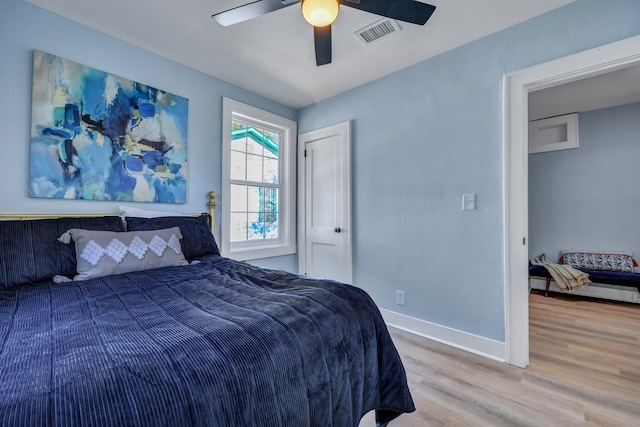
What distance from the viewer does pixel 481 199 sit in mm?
2227

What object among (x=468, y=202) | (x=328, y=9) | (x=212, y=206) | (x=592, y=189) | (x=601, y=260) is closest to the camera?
(x=328, y=9)

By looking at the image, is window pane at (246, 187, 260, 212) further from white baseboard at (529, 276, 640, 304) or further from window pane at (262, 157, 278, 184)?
white baseboard at (529, 276, 640, 304)

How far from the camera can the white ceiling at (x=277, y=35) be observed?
1.88 meters

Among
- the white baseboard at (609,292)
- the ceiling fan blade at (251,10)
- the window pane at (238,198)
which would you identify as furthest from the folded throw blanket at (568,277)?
the ceiling fan blade at (251,10)

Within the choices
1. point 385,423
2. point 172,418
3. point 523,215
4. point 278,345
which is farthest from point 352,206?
point 172,418

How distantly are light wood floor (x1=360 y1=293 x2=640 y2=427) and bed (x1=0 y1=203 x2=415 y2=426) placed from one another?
0.52 metres

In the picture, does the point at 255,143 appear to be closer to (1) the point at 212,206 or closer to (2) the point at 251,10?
(1) the point at 212,206

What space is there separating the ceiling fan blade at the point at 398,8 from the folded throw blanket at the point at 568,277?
12.6ft

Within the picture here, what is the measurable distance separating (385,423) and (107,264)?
1722 mm

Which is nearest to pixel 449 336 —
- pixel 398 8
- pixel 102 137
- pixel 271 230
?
pixel 271 230

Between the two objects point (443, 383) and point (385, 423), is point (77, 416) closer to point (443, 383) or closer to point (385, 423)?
point (385, 423)

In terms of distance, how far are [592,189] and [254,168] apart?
482 cm

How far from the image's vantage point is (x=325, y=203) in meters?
3.37

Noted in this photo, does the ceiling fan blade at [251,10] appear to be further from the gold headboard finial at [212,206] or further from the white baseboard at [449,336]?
the white baseboard at [449,336]
